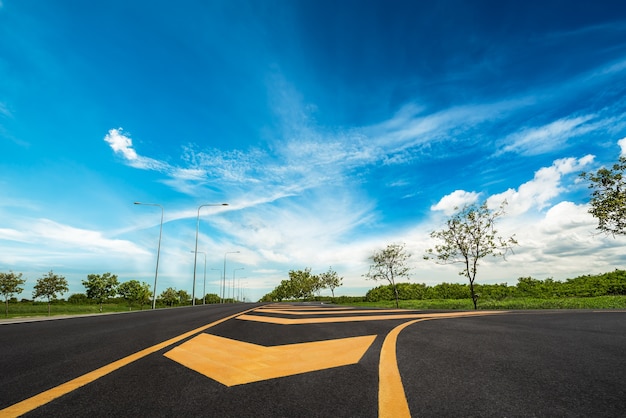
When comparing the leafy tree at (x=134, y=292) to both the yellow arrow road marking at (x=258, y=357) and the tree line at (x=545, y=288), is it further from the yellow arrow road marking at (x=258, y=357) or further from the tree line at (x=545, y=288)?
the yellow arrow road marking at (x=258, y=357)

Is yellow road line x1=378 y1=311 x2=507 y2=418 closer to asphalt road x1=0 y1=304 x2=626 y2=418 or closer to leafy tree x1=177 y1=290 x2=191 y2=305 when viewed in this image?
asphalt road x1=0 y1=304 x2=626 y2=418

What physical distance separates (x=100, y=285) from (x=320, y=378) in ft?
170

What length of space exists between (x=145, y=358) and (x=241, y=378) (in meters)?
1.35

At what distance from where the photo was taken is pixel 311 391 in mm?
2027

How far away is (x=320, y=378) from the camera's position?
2340mm

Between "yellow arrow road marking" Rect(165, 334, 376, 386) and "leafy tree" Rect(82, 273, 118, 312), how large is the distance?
162 ft

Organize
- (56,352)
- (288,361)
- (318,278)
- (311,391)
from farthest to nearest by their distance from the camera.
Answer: (318,278) < (56,352) < (288,361) < (311,391)

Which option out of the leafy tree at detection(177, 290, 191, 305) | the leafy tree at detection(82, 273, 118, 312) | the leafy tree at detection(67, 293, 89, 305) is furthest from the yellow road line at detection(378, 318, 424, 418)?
the leafy tree at detection(177, 290, 191, 305)

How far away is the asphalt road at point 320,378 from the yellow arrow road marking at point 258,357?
0.01m

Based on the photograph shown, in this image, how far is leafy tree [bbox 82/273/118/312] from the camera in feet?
142

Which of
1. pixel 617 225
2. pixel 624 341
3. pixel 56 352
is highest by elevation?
pixel 617 225

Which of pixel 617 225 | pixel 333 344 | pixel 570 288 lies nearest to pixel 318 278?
pixel 570 288

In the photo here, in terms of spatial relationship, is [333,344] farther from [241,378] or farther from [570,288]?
[570,288]

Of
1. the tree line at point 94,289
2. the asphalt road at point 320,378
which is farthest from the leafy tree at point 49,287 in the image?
the asphalt road at point 320,378
